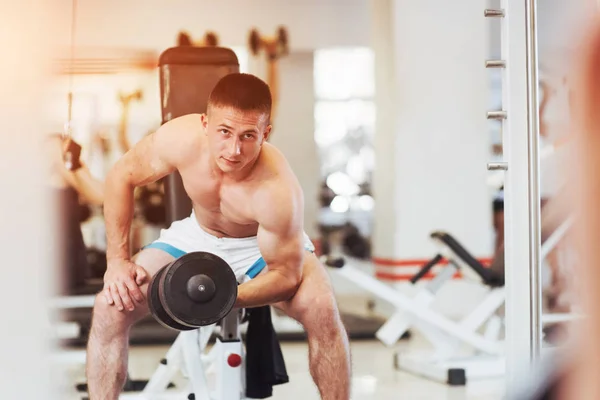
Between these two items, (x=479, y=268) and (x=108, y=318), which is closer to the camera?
(x=108, y=318)

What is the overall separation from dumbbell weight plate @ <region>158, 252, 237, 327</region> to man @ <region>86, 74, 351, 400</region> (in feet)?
0.67

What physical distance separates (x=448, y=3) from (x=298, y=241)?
181 inches

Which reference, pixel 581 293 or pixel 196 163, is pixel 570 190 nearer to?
pixel 581 293

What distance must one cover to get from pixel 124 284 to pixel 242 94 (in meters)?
0.71

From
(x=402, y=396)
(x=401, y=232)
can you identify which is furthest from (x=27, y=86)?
(x=401, y=232)

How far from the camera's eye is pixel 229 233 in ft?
9.36

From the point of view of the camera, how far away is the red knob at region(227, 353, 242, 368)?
296cm

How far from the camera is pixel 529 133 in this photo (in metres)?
2.65

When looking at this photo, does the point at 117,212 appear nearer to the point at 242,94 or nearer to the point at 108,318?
the point at 108,318

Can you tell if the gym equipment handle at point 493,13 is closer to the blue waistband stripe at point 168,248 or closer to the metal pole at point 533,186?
the metal pole at point 533,186

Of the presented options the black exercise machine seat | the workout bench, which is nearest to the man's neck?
the workout bench

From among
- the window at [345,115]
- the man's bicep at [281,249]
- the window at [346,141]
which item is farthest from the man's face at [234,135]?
the window at [345,115]

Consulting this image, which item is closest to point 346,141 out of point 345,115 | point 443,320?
point 345,115

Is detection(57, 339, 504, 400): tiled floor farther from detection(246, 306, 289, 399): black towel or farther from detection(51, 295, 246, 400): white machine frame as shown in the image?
detection(246, 306, 289, 399): black towel
